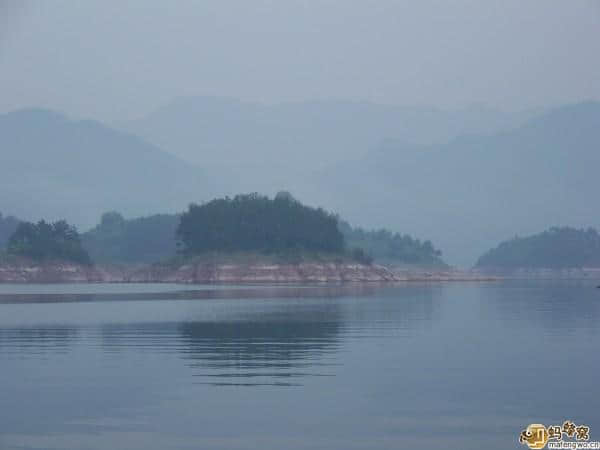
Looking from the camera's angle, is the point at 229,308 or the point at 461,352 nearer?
the point at 461,352

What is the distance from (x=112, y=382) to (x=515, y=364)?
1316cm

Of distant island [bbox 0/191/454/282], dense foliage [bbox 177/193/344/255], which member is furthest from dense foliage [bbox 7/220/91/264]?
dense foliage [bbox 177/193/344/255]

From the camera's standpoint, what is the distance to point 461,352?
137 feet

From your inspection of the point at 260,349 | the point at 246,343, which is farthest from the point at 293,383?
the point at 246,343

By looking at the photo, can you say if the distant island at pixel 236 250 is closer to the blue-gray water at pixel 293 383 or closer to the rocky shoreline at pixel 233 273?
the rocky shoreline at pixel 233 273

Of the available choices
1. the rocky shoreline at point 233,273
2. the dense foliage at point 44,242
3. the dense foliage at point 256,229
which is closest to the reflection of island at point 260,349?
the rocky shoreline at point 233,273

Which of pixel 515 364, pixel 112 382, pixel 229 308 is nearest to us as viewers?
pixel 112 382

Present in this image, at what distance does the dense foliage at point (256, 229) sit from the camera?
181125mm

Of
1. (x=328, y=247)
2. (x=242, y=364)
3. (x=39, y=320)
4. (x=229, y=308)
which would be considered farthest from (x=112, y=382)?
(x=328, y=247)

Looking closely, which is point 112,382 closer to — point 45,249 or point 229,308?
point 229,308

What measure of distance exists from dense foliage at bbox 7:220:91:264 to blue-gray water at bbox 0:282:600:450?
123m

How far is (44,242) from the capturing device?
7126 inches

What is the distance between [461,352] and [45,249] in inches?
5783

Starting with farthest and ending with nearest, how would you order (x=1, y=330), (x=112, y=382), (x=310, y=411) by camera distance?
(x=1, y=330) < (x=112, y=382) < (x=310, y=411)
